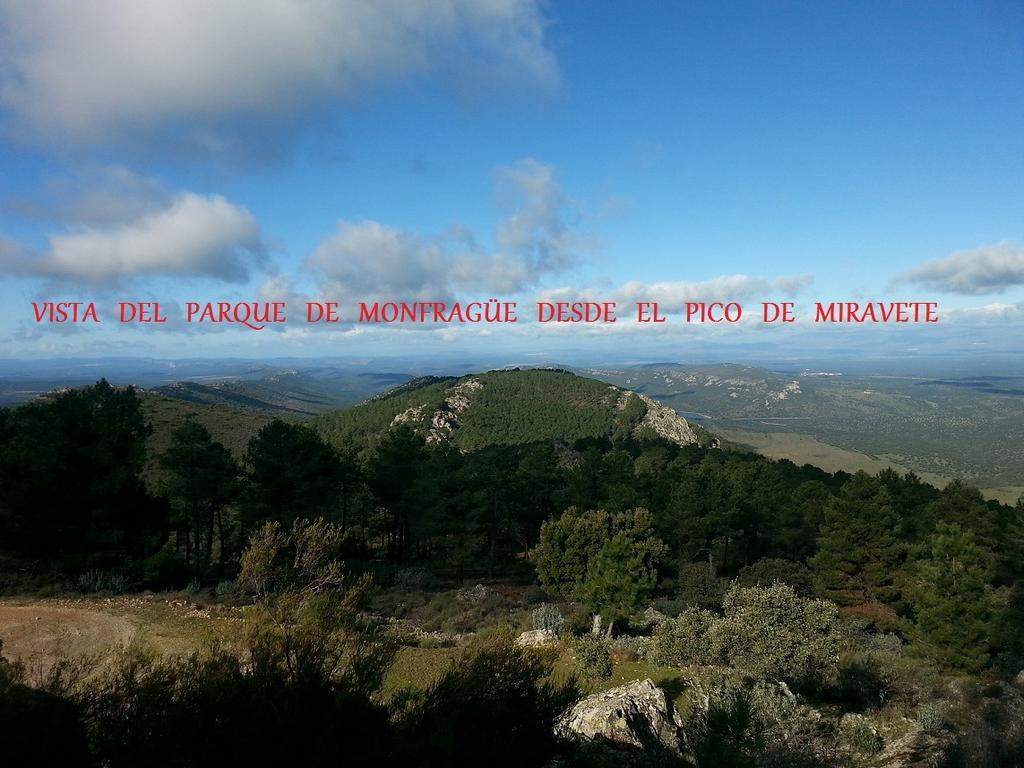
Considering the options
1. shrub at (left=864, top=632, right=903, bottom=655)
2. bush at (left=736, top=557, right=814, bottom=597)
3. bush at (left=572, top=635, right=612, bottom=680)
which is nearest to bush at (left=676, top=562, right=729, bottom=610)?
bush at (left=736, top=557, right=814, bottom=597)

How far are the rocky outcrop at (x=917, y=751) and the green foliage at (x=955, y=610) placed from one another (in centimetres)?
1286

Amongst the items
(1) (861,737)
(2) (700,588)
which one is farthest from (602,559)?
(1) (861,737)

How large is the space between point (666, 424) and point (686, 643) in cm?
10808

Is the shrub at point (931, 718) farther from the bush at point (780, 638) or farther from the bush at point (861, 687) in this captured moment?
the bush at point (780, 638)

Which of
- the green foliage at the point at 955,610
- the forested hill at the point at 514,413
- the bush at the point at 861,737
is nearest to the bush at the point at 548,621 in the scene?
the bush at the point at 861,737

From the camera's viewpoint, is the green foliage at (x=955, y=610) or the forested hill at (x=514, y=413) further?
the forested hill at (x=514, y=413)

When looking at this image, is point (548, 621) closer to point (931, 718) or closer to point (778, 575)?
point (931, 718)

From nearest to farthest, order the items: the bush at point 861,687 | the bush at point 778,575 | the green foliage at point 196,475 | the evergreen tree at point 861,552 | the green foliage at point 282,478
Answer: the bush at point 861,687
the green foliage at point 196,475
the evergreen tree at point 861,552
the bush at point 778,575
the green foliage at point 282,478

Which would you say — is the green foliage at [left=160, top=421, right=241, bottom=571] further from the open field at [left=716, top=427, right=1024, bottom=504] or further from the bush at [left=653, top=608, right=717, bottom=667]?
the open field at [left=716, top=427, right=1024, bottom=504]

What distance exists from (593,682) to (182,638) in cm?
1074

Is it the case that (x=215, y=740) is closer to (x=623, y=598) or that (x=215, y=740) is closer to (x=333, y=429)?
A: (x=623, y=598)

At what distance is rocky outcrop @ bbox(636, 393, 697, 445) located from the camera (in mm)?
116312

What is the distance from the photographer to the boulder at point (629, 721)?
9273 mm

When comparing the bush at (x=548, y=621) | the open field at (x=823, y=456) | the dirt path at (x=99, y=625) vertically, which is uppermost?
the dirt path at (x=99, y=625)
